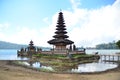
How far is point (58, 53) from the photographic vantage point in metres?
51.5

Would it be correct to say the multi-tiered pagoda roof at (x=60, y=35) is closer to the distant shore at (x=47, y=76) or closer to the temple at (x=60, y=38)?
the temple at (x=60, y=38)

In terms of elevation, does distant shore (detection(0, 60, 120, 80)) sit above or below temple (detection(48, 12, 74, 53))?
below

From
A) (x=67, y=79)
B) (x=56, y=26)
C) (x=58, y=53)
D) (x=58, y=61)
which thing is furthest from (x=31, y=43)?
(x=67, y=79)

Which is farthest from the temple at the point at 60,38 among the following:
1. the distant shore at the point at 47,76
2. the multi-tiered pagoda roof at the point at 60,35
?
the distant shore at the point at 47,76

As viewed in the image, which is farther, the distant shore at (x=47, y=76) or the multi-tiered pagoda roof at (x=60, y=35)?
the multi-tiered pagoda roof at (x=60, y=35)

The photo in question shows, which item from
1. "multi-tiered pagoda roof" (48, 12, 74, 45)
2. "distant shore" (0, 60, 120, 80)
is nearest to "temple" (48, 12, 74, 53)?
"multi-tiered pagoda roof" (48, 12, 74, 45)

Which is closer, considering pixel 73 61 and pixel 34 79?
pixel 34 79

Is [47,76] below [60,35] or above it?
below

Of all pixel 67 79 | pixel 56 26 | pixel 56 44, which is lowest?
pixel 67 79

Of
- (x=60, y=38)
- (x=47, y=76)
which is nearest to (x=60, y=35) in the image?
(x=60, y=38)

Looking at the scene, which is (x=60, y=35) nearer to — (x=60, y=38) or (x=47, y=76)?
(x=60, y=38)

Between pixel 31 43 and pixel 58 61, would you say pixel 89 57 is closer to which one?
pixel 58 61

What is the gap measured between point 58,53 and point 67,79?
28.9 m

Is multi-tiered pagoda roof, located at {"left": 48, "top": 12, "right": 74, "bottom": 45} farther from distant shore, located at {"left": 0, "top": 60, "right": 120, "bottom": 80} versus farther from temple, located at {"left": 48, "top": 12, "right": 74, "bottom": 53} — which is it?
distant shore, located at {"left": 0, "top": 60, "right": 120, "bottom": 80}
